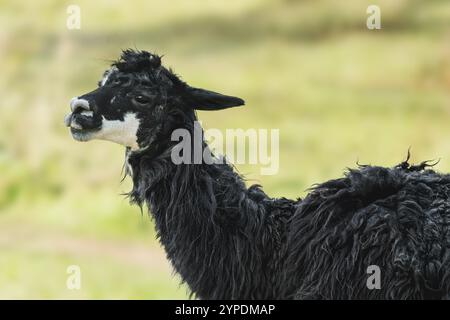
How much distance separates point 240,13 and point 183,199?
Result: 10401mm

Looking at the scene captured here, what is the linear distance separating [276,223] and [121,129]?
1.07 m

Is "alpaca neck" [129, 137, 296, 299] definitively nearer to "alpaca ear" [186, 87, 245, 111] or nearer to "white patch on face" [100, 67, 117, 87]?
"alpaca ear" [186, 87, 245, 111]

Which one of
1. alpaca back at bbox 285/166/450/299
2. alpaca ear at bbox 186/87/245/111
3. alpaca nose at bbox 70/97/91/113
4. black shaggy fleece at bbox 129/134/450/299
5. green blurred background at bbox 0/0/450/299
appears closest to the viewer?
alpaca back at bbox 285/166/450/299

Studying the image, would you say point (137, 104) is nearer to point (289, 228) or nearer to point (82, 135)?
point (82, 135)

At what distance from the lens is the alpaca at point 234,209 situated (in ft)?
16.9

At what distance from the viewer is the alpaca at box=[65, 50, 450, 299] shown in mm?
5148

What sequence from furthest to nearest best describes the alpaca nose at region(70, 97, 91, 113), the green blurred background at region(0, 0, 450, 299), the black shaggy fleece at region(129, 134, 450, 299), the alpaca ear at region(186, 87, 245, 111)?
the green blurred background at region(0, 0, 450, 299) → the alpaca ear at region(186, 87, 245, 111) → the alpaca nose at region(70, 97, 91, 113) → the black shaggy fleece at region(129, 134, 450, 299)

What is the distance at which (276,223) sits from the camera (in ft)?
18.0

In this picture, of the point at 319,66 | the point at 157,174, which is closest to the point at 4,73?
the point at 319,66

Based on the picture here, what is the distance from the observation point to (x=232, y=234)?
5367mm

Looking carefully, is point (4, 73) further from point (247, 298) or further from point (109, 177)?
point (247, 298)

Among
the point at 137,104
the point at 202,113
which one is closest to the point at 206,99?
the point at 137,104

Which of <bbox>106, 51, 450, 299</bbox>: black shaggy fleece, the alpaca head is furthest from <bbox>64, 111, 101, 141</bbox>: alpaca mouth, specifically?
<bbox>106, 51, 450, 299</bbox>: black shaggy fleece

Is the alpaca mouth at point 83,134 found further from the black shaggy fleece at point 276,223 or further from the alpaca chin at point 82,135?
→ the black shaggy fleece at point 276,223
